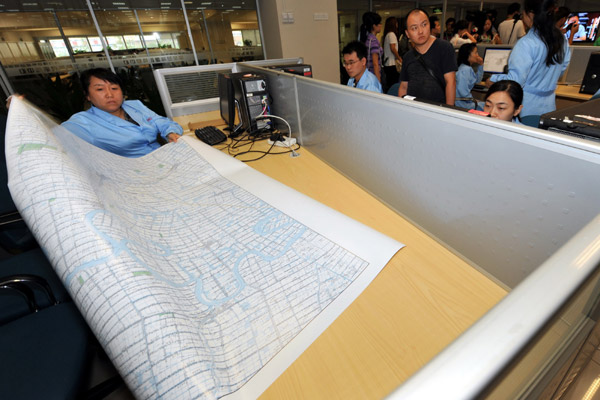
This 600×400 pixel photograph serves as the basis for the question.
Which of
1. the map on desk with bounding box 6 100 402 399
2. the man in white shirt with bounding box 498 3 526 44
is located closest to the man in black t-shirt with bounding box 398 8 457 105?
the map on desk with bounding box 6 100 402 399

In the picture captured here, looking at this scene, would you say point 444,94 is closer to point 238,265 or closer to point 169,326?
point 238,265

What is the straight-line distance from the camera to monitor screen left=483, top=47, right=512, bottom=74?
243cm

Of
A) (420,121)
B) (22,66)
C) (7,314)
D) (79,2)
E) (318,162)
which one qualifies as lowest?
(7,314)

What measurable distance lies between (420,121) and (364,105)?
253mm

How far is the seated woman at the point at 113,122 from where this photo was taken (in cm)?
149

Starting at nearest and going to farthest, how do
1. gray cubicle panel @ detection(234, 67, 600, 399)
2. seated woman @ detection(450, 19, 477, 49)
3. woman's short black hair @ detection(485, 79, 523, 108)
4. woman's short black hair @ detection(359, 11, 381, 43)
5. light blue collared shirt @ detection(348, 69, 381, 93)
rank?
gray cubicle panel @ detection(234, 67, 600, 399), woman's short black hair @ detection(485, 79, 523, 108), light blue collared shirt @ detection(348, 69, 381, 93), woman's short black hair @ detection(359, 11, 381, 43), seated woman @ detection(450, 19, 477, 49)

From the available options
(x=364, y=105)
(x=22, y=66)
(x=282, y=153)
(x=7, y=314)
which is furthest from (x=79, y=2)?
(x=364, y=105)

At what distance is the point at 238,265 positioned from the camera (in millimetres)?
603

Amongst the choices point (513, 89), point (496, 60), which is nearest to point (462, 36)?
point (496, 60)

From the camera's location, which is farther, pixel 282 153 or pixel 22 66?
pixel 22 66

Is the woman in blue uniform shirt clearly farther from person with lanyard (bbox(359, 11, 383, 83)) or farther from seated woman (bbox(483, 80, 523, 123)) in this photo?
person with lanyard (bbox(359, 11, 383, 83))

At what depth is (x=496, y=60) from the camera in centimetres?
250

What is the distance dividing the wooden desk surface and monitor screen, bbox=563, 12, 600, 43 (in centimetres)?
409

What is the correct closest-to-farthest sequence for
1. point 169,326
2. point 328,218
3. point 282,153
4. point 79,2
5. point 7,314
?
point 169,326
point 328,218
point 7,314
point 282,153
point 79,2
